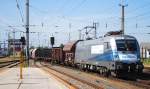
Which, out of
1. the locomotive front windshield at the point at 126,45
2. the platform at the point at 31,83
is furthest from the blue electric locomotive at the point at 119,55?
the platform at the point at 31,83

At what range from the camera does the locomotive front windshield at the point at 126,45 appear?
29.7 metres

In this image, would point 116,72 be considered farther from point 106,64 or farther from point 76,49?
point 76,49

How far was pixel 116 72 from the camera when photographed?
2948cm

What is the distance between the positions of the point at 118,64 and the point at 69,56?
2428 centimetres

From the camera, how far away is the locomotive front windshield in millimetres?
29734

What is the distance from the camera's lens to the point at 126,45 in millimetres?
29922

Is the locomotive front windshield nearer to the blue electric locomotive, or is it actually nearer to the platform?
the blue electric locomotive

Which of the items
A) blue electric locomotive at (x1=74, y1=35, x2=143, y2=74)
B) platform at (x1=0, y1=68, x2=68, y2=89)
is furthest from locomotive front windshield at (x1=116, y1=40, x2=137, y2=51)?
platform at (x1=0, y1=68, x2=68, y2=89)

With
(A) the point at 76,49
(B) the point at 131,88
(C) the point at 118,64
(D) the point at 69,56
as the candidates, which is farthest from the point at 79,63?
(B) the point at 131,88

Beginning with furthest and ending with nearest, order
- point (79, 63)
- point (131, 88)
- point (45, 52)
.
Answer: point (45, 52)
point (79, 63)
point (131, 88)

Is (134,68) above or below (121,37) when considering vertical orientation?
below

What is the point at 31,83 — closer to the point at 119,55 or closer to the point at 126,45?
the point at 119,55

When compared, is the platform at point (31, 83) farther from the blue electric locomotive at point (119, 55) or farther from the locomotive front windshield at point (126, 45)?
the locomotive front windshield at point (126, 45)

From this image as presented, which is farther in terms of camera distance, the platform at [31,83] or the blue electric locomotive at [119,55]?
the blue electric locomotive at [119,55]
